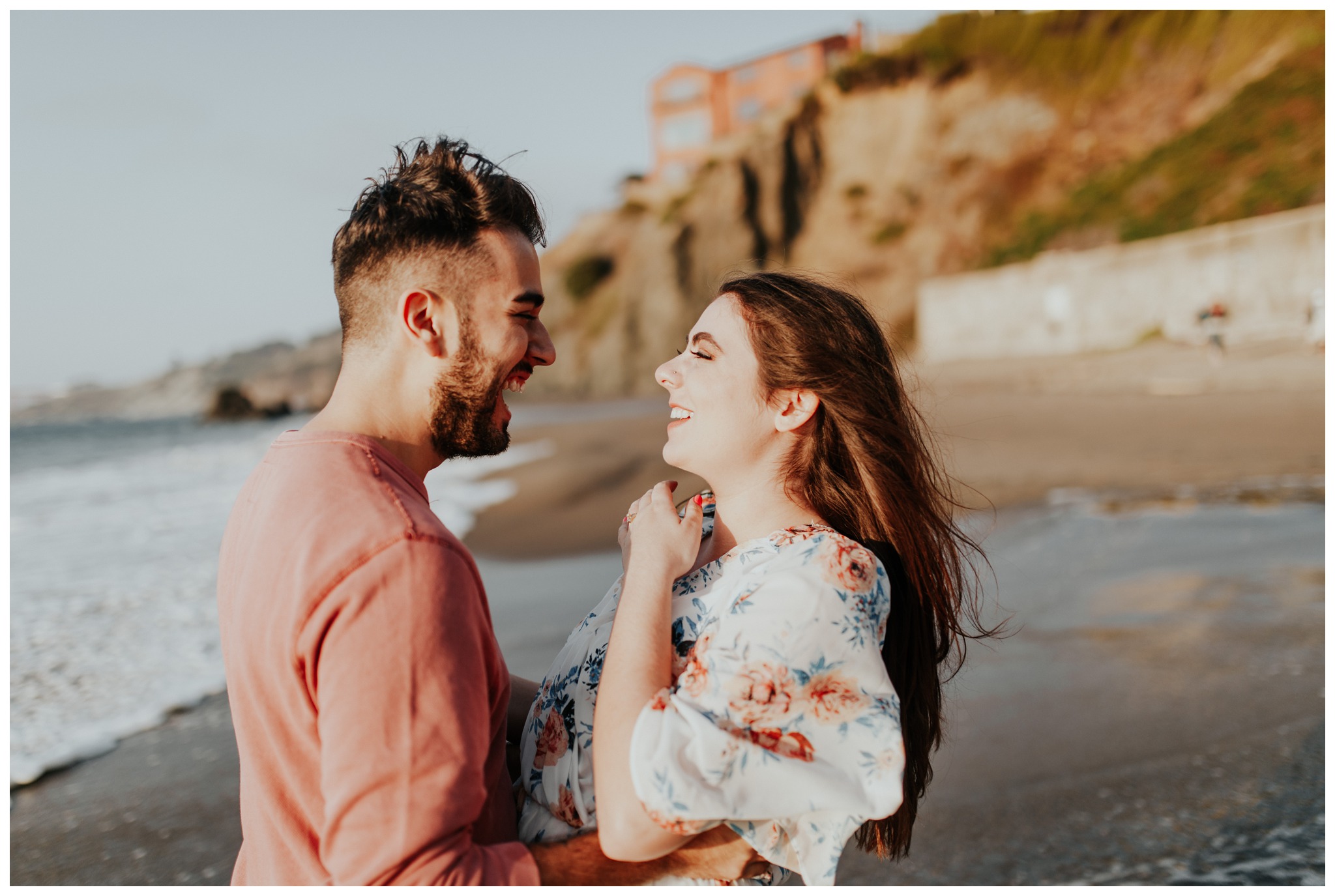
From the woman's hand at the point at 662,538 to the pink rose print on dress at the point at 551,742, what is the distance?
347 millimetres

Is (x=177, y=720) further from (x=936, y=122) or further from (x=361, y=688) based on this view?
(x=936, y=122)

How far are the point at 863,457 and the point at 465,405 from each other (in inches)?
34.7

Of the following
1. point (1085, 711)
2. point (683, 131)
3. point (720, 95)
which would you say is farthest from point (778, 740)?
point (683, 131)

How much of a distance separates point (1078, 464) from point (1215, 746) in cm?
828

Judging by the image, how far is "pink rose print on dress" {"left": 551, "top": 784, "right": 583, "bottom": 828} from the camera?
1.79 metres

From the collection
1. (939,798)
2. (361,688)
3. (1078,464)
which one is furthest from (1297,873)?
(1078,464)

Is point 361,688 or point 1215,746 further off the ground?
point 361,688

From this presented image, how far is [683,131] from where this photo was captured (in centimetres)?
6166

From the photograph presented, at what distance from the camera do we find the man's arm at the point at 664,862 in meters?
1.70

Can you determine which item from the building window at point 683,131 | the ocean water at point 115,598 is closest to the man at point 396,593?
the ocean water at point 115,598

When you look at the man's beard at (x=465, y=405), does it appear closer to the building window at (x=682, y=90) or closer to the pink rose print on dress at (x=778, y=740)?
the pink rose print on dress at (x=778, y=740)

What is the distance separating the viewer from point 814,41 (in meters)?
55.0

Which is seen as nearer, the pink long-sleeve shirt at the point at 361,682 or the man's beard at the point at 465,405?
the pink long-sleeve shirt at the point at 361,682

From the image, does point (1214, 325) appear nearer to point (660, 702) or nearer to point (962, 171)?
point (660, 702)
